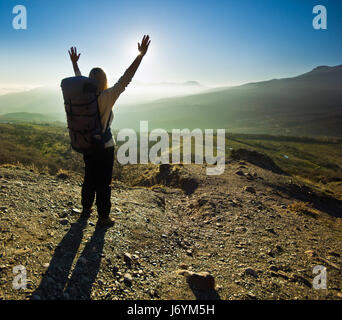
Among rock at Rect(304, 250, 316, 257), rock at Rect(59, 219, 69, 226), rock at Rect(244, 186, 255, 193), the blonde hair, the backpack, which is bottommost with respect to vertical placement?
rock at Rect(304, 250, 316, 257)

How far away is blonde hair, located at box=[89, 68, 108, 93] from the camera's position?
4.28m

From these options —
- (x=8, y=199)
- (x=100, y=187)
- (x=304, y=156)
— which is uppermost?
(x=100, y=187)

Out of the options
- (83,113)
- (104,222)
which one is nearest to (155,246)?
(104,222)

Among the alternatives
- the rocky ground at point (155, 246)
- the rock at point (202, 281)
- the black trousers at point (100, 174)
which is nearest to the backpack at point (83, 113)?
the black trousers at point (100, 174)

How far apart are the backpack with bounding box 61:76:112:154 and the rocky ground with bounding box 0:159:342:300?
1984 millimetres

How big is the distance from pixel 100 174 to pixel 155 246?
84.3 inches

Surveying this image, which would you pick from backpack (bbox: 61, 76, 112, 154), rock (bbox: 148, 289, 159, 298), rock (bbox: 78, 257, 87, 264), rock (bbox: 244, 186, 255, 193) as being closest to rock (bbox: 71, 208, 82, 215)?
rock (bbox: 78, 257, 87, 264)

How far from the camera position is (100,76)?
4.34 metres

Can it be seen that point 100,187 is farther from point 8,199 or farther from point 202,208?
point 202,208

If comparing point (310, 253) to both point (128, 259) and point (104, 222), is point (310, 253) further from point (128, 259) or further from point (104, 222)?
point (104, 222)

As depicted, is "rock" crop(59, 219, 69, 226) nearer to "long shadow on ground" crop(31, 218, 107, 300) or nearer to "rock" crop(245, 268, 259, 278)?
"long shadow on ground" crop(31, 218, 107, 300)
